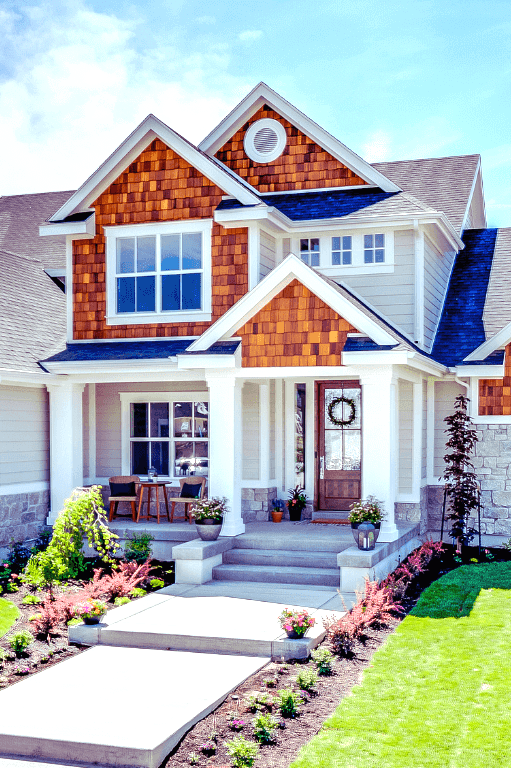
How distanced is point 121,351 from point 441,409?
578cm

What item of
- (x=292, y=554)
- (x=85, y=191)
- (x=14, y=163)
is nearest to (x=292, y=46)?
(x=85, y=191)

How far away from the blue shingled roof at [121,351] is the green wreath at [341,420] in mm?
2803

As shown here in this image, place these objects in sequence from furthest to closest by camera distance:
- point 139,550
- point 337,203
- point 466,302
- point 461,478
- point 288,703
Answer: point 466,302 < point 337,203 < point 461,478 < point 139,550 < point 288,703

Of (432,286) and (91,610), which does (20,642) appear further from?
(432,286)

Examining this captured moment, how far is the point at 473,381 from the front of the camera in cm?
1433

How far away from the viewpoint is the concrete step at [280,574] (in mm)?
11172

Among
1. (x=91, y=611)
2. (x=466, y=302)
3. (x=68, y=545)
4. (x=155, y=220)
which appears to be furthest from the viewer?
(x=466, y=302)

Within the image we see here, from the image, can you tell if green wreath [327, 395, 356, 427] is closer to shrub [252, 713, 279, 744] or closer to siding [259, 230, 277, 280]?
siding [259, 230, 277, 280]

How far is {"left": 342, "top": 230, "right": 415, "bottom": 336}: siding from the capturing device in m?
14.3

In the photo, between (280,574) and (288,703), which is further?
(280,574)

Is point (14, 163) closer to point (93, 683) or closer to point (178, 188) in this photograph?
point (178, 188)

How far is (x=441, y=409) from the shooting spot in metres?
14.9

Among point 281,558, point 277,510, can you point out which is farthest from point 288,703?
point 277,510

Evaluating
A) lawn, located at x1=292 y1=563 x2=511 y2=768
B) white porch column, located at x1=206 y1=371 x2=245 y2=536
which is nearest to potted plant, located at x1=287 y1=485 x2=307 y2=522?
white porch column, located at x1=206 y1=371 x2=245 y2=536
